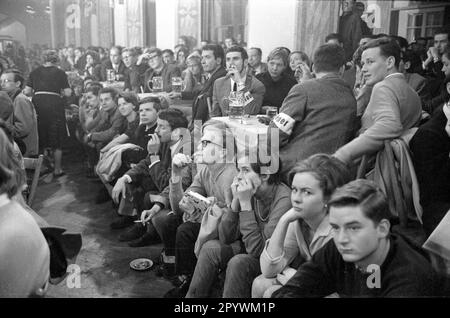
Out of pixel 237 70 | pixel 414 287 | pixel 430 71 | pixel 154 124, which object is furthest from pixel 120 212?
pixel 430 71

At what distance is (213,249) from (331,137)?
67 cm

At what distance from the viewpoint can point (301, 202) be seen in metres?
1.47

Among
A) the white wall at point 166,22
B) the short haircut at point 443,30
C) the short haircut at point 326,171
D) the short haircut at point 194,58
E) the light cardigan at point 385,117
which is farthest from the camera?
the short haircut at point 194,58

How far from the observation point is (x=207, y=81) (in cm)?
286

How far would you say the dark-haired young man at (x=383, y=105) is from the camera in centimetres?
175

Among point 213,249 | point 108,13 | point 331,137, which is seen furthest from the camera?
point 108,13

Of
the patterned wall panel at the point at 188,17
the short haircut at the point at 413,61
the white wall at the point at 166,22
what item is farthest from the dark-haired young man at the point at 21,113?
the short haircut at the point at 413,61

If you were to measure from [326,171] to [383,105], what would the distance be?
0.48 m

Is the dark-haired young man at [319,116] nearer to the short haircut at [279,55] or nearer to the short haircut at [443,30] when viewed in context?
the short haircut at [443,30]

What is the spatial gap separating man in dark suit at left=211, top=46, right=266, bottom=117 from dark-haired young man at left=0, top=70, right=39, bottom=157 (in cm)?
92

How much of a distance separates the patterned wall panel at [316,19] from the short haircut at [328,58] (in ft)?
1.60

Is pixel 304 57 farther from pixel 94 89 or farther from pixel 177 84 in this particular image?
pixel 94 89

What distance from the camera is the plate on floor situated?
211 centimetres
